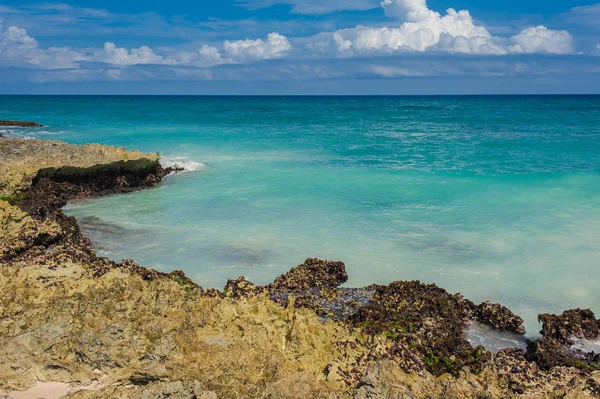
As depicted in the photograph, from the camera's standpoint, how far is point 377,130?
43.2m

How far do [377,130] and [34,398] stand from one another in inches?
1581

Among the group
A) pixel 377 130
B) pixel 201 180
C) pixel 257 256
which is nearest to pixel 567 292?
pixel 257 256

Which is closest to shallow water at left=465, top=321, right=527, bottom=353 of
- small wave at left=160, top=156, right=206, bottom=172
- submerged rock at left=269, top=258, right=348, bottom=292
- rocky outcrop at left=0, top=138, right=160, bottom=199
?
submerged rock at left=269, top=258, right=348, bottom=292

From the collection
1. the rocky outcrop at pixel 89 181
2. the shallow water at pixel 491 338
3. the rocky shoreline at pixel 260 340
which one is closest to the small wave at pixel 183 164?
the rocky outcrop at pixel 89 181

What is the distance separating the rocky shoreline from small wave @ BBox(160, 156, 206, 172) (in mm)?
13389

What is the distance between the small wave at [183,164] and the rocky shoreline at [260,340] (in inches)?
527

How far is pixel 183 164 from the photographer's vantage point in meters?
23.9

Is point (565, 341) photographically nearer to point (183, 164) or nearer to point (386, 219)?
point (386, 219)

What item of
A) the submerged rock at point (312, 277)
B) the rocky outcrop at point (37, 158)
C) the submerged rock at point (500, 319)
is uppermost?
the rocky outcrop at point (37, 158)

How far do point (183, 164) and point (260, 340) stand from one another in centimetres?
1868

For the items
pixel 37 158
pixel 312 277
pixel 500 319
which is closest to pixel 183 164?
pixel 37 158

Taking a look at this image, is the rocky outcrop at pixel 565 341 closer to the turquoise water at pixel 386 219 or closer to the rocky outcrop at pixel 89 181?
the turquoise water at pixel 386 219

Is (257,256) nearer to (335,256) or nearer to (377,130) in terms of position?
(335,256)

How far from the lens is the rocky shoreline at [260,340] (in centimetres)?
535
